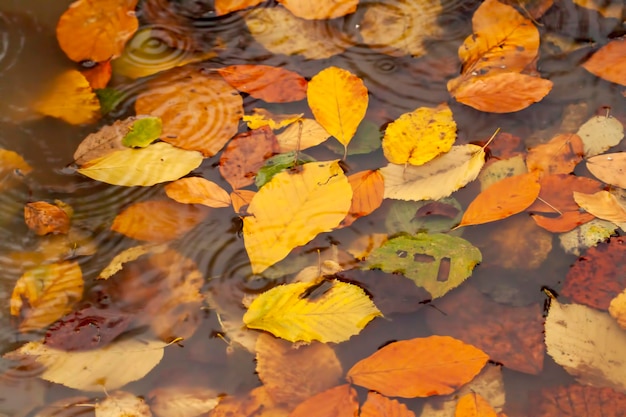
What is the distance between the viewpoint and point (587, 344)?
124cm

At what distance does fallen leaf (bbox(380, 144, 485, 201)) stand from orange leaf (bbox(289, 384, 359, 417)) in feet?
1.53

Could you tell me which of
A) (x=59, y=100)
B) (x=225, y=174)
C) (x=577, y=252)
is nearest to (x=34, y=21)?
(x=59, y=100)

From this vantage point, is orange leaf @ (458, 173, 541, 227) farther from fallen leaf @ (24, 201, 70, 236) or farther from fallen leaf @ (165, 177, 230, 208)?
fallen leaf @ (24, 201, 70, 236)

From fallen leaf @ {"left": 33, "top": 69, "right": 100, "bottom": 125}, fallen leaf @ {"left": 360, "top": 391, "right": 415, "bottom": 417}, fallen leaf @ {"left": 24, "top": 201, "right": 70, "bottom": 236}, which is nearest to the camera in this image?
fallen leaf @ {"left": 360, "top": 391, "right": 415, "bottom": 417}

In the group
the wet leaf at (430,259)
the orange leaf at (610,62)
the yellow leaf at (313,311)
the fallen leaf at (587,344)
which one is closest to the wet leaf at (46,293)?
the yellow leaf at (313,311)

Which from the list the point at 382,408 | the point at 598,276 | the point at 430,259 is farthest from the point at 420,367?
the point at 598,276

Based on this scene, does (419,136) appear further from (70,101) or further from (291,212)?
(70,101)

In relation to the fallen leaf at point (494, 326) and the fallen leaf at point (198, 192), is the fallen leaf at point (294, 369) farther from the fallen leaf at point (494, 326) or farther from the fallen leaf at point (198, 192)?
the fallen leaf at point (198, 192)

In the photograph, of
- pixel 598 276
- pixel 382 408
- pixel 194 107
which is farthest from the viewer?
pixel 194 107

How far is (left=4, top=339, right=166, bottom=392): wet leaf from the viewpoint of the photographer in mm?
1241


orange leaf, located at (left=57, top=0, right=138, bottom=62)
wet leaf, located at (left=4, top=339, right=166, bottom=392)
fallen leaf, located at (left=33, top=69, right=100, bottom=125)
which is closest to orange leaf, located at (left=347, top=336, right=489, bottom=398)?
wet leaf, located at (left=4, top=339, right=166, bottom=392)

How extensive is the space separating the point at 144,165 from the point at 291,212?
0.40 meters

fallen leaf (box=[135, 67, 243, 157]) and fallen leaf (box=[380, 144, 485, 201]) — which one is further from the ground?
fallen leaf (box=[135, 67, 243, 157])

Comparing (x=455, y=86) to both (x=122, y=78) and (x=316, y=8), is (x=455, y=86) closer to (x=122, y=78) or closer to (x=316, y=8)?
(x=316, y=8)
